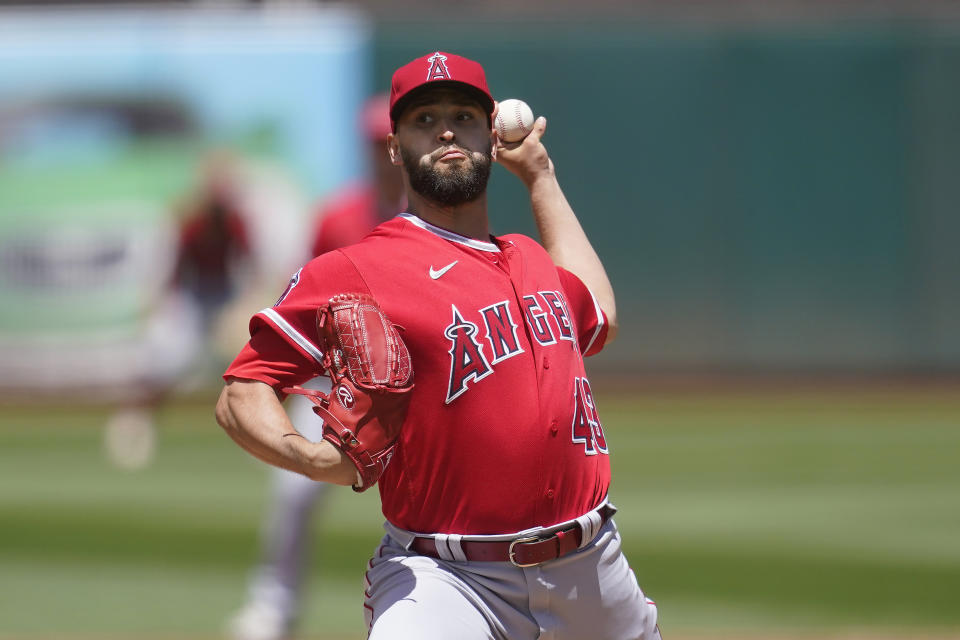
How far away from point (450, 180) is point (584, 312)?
562 millimetres

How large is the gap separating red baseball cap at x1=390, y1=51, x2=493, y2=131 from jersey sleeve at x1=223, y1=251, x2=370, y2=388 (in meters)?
0.43

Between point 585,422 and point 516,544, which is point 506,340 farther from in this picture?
point 516,544

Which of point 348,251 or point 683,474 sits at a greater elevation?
point 348,251

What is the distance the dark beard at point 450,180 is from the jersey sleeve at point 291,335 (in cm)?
27

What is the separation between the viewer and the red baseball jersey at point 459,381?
2.80 metres

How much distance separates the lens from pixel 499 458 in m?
2.81

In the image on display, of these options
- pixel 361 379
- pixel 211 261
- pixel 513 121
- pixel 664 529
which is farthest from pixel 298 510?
pixel 211 261

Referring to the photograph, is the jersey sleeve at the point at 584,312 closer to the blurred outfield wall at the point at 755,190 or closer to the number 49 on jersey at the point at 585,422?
the number 49 on jersey at the point at 585,422

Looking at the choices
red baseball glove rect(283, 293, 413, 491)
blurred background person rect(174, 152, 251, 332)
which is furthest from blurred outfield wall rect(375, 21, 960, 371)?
red baseball glove rect(283, 293, 413, 491)

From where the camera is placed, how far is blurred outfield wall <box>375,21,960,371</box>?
1595cm

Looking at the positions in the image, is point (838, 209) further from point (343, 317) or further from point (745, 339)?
point (343, 317)

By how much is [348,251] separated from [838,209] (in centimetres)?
1400

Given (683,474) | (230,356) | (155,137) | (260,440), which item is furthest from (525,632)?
(155,137)

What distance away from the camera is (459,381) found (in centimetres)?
281
